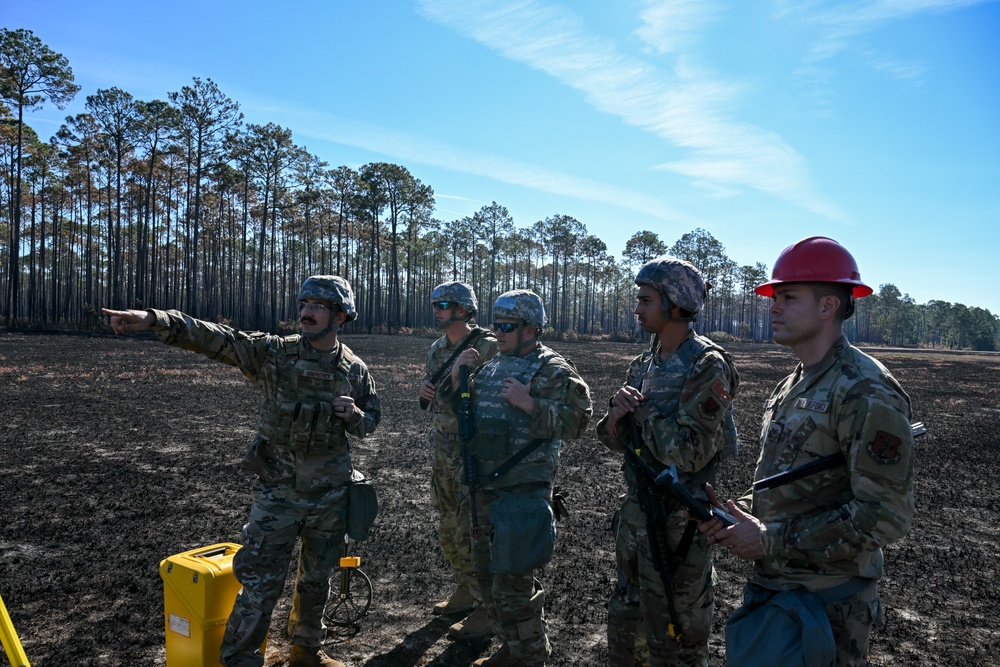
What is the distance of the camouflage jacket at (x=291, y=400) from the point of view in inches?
158

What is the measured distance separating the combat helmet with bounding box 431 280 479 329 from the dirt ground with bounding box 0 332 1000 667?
7.92 feet

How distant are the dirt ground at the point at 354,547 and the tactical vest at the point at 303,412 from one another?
1.36m

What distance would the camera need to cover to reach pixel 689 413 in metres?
3.30

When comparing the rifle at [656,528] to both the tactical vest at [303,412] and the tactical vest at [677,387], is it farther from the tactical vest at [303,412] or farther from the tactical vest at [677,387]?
the tactical vest at [303,412]

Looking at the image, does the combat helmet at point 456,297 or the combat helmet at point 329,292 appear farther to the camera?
the combat helmet at point 456,297

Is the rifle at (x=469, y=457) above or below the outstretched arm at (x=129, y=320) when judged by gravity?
below

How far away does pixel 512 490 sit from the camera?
4031mm

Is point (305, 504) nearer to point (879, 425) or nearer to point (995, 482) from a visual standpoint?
point (879, 425)

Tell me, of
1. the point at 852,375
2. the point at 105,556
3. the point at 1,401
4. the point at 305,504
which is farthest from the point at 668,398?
the point at 1,401

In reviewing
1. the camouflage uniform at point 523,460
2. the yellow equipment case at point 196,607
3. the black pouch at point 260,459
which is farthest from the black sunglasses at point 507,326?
the yellow equipment case at point 196,607

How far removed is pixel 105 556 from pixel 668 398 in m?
5.48

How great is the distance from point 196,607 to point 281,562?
51cm

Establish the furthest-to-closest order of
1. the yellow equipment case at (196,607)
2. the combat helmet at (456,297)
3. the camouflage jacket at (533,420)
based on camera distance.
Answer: the combat helmet at (456,297) < the camouflage jacket at (533,420) < the yellow equipment case at (196,607)

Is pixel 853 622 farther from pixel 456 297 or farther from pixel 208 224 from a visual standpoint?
pixel 208 224
